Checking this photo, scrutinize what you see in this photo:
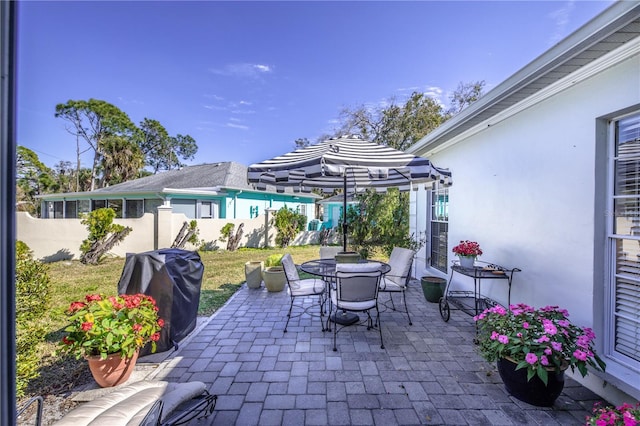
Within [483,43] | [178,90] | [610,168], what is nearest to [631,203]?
[610,168]

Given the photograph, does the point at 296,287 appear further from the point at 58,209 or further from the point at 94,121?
the point at 94,121

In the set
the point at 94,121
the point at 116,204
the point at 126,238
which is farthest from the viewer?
the point at 94,121

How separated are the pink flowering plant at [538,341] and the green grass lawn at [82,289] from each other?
13.2 ft

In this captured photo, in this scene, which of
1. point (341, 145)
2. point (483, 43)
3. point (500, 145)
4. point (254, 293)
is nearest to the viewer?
point (500, 145)

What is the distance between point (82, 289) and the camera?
607 centimetres

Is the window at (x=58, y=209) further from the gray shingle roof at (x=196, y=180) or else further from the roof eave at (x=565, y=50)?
the roof eave at (x=565, y=50)

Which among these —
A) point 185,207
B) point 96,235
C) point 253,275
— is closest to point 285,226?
A: point 185,207

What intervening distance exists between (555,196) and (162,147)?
112 feet

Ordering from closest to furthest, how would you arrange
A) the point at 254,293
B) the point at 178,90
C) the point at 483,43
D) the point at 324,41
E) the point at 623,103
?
the point at 623,103 → the point at 483,43 → the point at 254,293 → the point at 324,41 → the point at 178,90

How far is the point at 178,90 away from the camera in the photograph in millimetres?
12609

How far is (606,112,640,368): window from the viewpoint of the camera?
2.38 metres

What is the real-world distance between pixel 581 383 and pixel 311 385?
8.67 ft

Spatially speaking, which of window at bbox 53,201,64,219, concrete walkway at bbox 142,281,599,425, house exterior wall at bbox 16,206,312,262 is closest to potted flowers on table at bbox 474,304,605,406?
concrete walkway at bbox 142,281,599,425

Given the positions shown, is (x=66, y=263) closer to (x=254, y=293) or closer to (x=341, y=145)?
(x=254, y=293)
